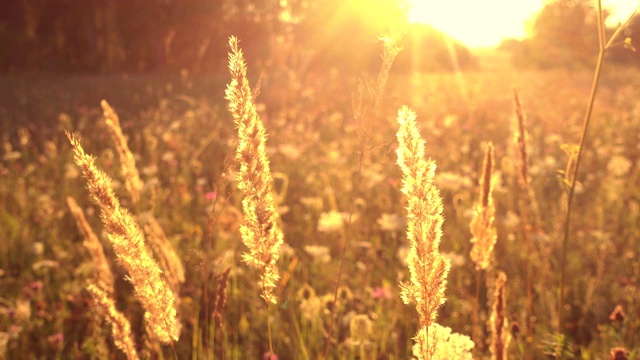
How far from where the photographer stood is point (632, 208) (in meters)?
4.14

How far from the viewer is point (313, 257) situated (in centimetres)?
379

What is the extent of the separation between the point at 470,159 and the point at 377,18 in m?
21.6

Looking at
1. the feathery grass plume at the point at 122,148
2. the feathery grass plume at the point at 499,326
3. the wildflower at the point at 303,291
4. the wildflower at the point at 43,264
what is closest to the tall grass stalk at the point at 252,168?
the feathery grass plume at the point at 499,326

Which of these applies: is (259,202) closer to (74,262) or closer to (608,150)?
(74,262)

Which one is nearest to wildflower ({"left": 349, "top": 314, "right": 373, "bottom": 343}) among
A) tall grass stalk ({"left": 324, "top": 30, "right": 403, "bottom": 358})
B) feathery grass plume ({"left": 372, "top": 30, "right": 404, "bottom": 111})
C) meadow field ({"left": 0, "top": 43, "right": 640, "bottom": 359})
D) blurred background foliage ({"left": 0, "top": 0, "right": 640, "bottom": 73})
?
meadow field ({"left": 0, "top": 43, "right": 640, "bottom": 359})

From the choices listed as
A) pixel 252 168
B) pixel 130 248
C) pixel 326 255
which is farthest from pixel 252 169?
pixel 326 255

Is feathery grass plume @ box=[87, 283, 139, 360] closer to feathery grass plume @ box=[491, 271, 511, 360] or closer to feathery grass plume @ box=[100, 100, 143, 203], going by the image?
feathery grass plume @ box=[100, 100, 143, 203]

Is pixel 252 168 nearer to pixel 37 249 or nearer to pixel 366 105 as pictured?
pixel 366 105

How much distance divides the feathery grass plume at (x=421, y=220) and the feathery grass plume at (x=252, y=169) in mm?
252

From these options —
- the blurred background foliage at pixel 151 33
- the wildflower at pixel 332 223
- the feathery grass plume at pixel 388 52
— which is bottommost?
the feathery grass plume at pixel 388 52

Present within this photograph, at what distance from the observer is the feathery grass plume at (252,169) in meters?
0.96

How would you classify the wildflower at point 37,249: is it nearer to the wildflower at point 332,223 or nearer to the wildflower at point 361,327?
the wildflower at point 332,223

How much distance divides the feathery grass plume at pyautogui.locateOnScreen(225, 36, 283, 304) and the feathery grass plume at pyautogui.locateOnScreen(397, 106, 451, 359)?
9.9 inches

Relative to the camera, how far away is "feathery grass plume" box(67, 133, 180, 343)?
0.98 meters
